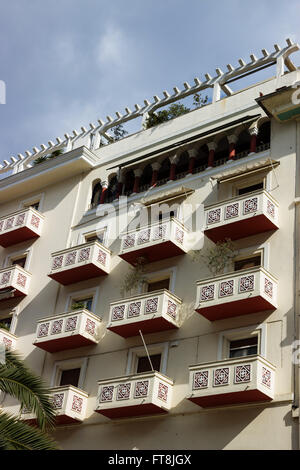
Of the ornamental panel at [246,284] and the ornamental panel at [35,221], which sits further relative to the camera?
the ornamental panel at [35,221]

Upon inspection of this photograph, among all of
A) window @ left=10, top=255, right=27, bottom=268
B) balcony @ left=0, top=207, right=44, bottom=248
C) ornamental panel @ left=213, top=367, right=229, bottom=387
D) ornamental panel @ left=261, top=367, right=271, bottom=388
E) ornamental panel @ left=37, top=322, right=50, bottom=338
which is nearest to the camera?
ornamental panel @ left=261, top=367, right=271, bottom=388

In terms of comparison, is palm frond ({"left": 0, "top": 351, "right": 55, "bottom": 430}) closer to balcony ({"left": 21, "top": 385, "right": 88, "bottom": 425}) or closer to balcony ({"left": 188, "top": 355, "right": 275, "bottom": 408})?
balcony ({"left": 188, "top": 355, "right": 275, "bottom": 408})

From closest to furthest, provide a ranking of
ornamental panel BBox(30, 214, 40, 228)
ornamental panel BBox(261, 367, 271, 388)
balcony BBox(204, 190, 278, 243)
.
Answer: ornamental panel BBox(261, 367, 271, 388)
balcony BBox(204, 190, 278, 243)
ornamental panel BBox(30, 214, 40, 228)

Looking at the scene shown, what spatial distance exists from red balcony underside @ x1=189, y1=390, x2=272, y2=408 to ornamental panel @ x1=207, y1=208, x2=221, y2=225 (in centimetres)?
590

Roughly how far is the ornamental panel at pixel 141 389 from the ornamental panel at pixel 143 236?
202 inches

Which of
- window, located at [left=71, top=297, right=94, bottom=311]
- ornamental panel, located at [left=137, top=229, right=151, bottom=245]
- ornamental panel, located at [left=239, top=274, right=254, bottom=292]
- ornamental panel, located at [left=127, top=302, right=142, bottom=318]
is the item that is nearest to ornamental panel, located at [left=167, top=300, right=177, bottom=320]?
ornamental panel, located at [left=127, top=302, right=142, bottom=318]

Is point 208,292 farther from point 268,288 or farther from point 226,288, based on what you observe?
point 268,288

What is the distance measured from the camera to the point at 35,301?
29.2 meters

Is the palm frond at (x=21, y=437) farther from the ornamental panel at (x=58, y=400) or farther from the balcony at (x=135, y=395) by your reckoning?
the ornamental panel at (x=58, y=400)

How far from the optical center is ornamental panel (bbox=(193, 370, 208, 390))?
21.5 meters

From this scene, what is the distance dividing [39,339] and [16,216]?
6.70 meters

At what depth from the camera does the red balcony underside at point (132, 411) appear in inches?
888

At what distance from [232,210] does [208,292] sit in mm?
2880

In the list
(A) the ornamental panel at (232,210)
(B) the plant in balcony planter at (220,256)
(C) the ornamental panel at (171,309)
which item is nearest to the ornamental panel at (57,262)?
(C) the ornamental panel at (171,309)
